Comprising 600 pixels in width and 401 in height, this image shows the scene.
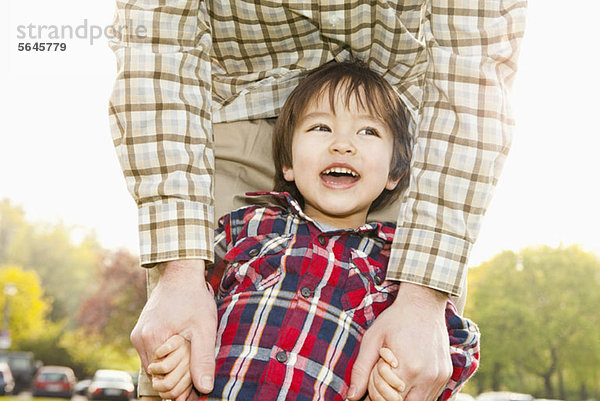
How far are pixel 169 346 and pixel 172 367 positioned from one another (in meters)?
0.05

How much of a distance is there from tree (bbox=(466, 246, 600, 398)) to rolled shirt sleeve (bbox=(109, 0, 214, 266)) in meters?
25.1

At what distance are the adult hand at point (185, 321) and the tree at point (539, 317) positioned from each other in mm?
25182

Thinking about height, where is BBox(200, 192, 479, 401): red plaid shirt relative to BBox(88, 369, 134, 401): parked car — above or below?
above

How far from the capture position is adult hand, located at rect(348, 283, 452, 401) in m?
1.61

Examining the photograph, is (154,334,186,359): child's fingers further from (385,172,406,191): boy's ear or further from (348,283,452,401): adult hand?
(385,172,406,191): boy's ear

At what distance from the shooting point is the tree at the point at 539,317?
85.4ft

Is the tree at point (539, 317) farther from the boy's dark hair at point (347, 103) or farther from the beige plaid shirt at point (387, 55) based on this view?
the beige plaid shirt at point (387, 55)

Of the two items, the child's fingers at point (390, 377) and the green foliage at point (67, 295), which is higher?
the child's fingers at point (390, 377)

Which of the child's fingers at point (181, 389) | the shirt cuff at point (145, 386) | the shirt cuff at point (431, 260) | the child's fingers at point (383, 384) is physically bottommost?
the shirt cuff at point (145, 386)

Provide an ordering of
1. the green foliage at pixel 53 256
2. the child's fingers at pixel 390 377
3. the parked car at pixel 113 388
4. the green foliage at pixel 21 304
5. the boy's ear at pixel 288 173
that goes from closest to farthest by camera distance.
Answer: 1. the child's fingers at pixel 390 377
2. the boy's ear at pixel 288 173
3. the parked car at pixel 113 388
4. the green foliage at pixel 21 304
5. the green foliage at pixel 53 256

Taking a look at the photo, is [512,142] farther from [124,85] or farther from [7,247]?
[7,247]

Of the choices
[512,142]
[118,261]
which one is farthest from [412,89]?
[118,261]

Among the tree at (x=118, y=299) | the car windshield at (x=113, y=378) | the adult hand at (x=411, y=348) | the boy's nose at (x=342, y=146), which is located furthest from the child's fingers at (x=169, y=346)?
the tree at (x=118, y=299)

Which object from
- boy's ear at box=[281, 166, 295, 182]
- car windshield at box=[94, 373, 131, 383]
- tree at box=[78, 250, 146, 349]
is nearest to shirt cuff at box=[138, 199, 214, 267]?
boy's ear at box=[281, 166, 295, 182]
